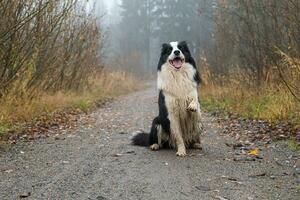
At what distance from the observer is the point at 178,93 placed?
673cm

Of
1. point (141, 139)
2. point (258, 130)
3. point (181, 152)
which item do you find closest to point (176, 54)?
point (181, 152)

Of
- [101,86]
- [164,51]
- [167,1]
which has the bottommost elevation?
[101,86]

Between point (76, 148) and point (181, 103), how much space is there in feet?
5.95

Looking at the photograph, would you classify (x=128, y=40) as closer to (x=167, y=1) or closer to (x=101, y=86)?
(x=167, y=1)

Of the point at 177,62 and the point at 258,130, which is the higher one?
the point at 177,62

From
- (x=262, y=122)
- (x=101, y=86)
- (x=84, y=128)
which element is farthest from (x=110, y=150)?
(x=101, y=86)

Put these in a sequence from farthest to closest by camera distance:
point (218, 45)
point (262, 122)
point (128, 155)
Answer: point (218, 45)
point (262, 122)
point (128, 155)

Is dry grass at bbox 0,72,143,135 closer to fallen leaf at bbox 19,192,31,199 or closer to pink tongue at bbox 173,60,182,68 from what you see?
pink tongue at bbox 173,60,182,68

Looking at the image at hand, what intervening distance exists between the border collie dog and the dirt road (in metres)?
0.34

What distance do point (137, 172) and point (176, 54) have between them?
1904 millimetres

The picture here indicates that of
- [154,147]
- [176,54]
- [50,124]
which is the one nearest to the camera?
[176,54]

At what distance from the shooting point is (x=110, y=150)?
7117 millimetres

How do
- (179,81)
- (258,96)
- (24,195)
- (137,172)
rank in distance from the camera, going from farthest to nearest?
1. (258,96)
2. (179,81)
3. (137,172)
4. (24,195)

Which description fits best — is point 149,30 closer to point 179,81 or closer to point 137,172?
point 179,81
